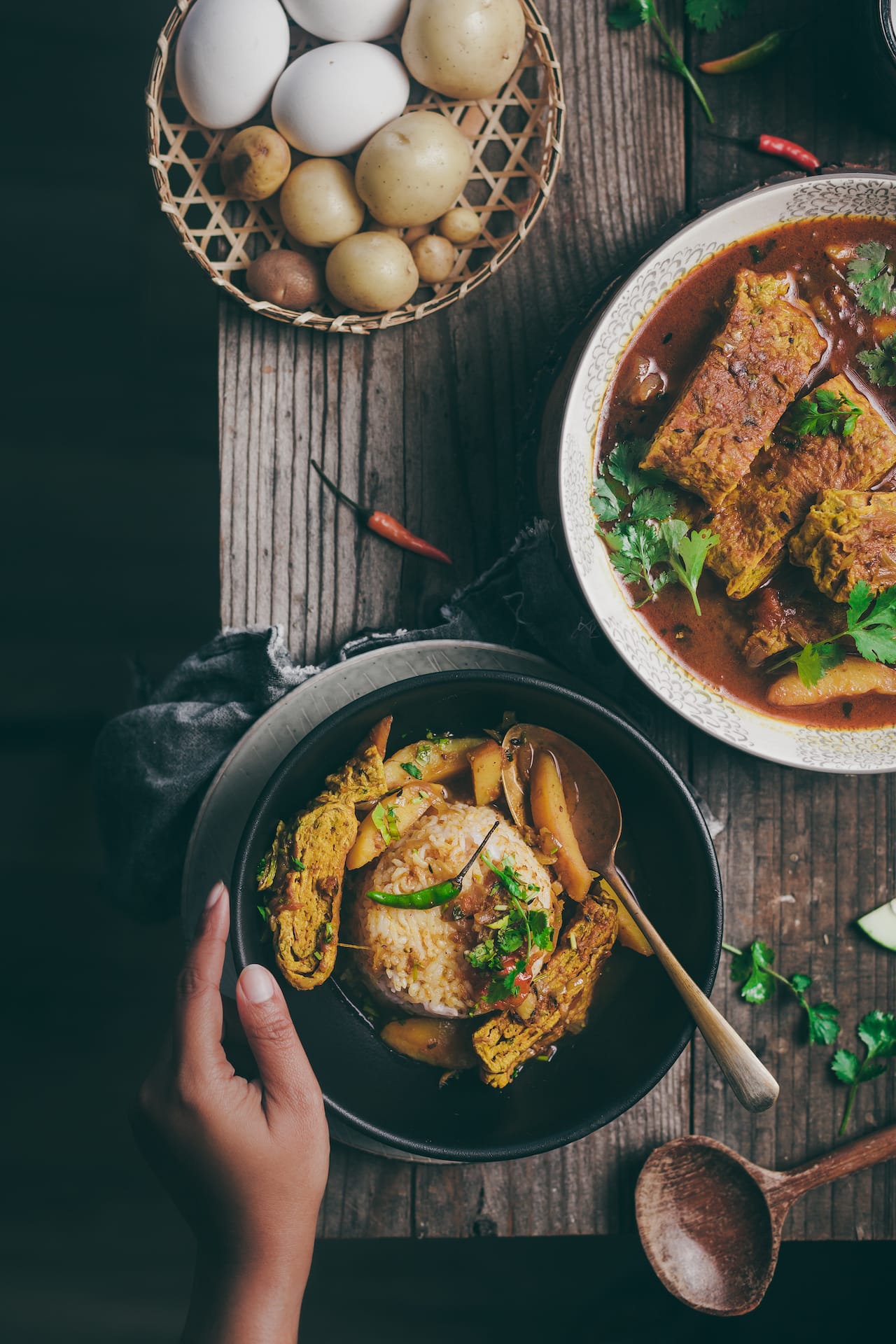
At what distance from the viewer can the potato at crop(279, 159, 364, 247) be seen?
5.51 ft

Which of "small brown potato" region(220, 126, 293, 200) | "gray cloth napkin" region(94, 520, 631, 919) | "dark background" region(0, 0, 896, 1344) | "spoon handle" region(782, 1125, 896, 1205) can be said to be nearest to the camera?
"small brown potato" region(220, 126, 293, 200)

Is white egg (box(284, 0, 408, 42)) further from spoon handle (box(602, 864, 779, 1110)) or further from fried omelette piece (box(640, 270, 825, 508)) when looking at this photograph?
spoon handle (box(602, 864, 779, 1110))

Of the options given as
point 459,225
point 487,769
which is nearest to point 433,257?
point 459,225

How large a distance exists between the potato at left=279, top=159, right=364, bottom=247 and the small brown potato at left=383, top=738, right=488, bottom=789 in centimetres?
94

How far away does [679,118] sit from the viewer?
1.84 meters

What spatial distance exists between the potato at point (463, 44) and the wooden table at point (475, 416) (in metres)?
0.21

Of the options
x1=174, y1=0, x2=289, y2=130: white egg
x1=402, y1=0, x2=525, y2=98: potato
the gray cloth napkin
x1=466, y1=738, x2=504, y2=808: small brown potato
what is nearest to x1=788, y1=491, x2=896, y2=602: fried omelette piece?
the gray cloth napkin

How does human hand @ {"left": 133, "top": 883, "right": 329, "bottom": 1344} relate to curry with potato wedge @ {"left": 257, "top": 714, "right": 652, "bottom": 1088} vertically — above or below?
below

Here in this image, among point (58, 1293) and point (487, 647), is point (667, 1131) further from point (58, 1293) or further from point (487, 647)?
point (58, 1293)

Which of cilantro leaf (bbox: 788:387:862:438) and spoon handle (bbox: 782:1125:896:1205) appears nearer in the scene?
cilantro leaf (bbox: 788:387:862:438)

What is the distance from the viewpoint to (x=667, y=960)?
62.4 inches

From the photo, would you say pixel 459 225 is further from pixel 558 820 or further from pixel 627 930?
pixel 627 930

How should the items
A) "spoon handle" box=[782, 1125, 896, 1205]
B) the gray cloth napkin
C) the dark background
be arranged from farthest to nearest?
the dark background
"spoon handle" box=[782, 1125, 896, 1205]
the gray cloth napkin

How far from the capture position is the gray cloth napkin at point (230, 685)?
1753 mm
